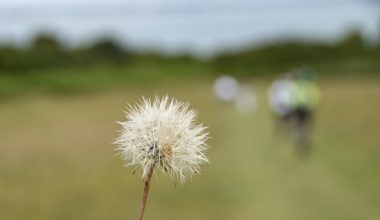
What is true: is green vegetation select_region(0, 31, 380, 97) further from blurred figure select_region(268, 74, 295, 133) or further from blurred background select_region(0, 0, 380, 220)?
blurred figure select_region(268, 74, 295, 133)

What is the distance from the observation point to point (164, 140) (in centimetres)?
164

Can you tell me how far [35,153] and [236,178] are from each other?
8644mm

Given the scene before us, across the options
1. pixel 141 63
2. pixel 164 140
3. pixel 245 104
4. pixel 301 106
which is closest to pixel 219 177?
pixel 301 106

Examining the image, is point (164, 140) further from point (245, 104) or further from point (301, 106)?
point (245, 104)

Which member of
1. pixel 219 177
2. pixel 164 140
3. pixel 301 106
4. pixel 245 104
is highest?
pixel 245 104

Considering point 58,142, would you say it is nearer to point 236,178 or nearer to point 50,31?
point 236,178

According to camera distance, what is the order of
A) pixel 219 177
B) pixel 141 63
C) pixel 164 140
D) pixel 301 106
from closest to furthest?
pixel 164 140, pixel 219 177, pixel 301 106, pixel 141 63

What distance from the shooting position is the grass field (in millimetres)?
15820

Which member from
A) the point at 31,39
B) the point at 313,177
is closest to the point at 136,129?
the point at 313,177

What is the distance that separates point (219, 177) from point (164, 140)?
1838cm

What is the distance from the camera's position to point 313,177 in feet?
60.9

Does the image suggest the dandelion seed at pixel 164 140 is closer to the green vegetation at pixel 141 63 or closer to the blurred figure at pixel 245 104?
the blurred figure at pixel 245 104

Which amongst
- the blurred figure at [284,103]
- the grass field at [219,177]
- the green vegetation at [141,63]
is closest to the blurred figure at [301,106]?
the blurred figure at [284,103]

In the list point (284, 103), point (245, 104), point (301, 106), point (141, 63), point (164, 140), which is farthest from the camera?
point (141, 63)
